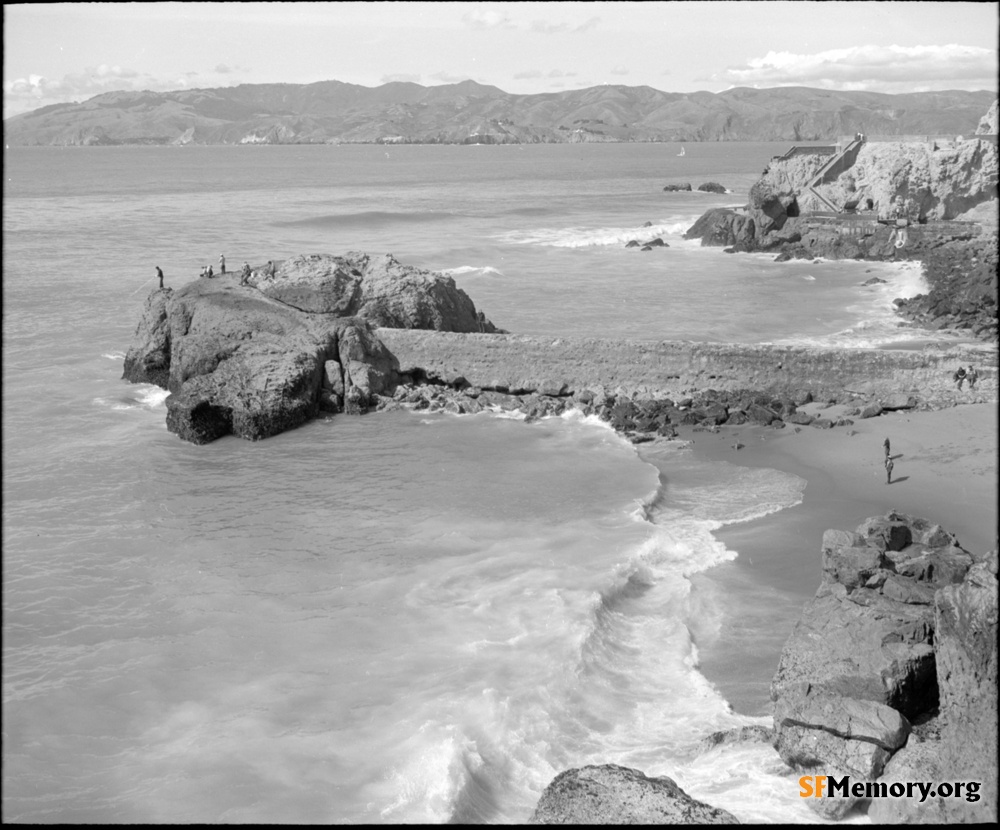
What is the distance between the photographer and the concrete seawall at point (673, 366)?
1828 cm

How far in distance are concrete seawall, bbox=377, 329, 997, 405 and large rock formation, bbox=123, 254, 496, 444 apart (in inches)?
46.2

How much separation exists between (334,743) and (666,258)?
35939mm

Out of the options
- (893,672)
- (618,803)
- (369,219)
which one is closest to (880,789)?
(893,672)

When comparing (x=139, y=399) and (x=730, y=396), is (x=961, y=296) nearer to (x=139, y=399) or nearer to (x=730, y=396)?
(x=730, y=396)

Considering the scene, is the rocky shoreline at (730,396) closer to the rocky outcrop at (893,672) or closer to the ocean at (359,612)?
the rocky outcrop at (893,672)

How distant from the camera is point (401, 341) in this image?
20672 millimetres

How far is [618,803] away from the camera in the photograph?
5.70m

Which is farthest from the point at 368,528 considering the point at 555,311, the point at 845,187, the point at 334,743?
the point at 845,187

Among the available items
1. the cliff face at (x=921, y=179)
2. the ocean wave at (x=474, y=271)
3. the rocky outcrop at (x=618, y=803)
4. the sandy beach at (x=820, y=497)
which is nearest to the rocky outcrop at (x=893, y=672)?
the sandy beach at (x=820, y=497)

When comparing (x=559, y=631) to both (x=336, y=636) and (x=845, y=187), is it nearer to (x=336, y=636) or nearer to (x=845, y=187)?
(x=336, y=636)

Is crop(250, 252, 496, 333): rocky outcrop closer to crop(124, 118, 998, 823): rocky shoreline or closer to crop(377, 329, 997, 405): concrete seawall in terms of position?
crop(124, 118, 998, 823): rocky shoreline

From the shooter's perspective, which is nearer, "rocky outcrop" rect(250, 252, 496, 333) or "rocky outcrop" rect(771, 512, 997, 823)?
"rocky outcrop" rect(771, 512, 997, 823)

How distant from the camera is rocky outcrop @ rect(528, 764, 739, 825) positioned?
18.4ft

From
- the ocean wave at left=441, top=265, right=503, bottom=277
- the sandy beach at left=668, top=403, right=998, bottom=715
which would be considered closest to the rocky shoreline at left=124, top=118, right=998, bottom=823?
the sandy beach at left=668, top=403, right=998, bottom=715
